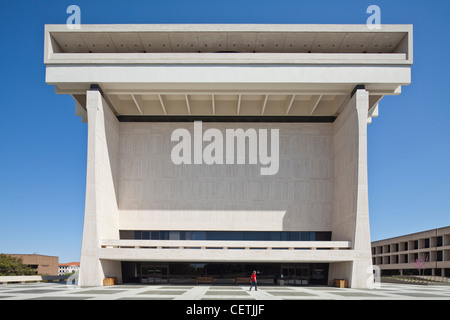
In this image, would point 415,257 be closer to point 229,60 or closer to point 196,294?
point 229,60

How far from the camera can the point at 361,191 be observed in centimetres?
2589

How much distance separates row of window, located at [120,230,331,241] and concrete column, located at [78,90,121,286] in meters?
2.08

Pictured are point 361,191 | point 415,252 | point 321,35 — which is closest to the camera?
point 361,191

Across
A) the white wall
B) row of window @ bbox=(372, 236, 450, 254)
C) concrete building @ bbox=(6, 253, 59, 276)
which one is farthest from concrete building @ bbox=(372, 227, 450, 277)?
concrete building @ bbox=(6, 253, 59, 276)

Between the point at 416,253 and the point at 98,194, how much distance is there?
51822 millimetres

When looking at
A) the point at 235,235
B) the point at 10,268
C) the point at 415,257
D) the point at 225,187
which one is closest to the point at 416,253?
the point at 415,257

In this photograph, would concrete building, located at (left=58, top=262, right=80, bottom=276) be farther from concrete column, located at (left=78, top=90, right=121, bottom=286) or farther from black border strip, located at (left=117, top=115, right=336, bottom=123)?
concrete column, located at (left=78, top=90, right=121, bottom=286)

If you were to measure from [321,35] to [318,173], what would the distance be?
10395 mm

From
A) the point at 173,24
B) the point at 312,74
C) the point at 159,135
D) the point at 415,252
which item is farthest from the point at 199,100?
the point at 415,252

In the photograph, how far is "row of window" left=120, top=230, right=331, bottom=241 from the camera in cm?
3130

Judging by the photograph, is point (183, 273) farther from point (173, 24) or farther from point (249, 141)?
point (173, 24)

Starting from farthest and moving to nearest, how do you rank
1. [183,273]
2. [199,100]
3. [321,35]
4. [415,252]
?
[415,252], [199,100], [183,273], [321,35]

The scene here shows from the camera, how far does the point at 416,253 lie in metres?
60.9

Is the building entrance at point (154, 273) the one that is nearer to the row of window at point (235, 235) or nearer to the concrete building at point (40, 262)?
the row of window at point (235, 235)
